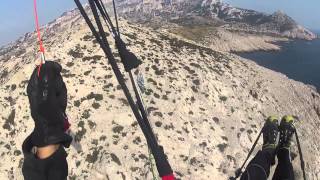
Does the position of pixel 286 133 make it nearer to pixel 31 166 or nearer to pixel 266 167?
pixel 266 167

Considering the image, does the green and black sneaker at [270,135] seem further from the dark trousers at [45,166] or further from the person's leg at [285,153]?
the dark trousers at [45,166]

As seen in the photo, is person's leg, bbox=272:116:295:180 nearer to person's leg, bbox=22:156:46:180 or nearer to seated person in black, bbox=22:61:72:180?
Answer: seated person in black, bbox=22:61:72:180

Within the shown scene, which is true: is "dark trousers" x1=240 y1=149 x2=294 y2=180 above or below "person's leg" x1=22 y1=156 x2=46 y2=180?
below

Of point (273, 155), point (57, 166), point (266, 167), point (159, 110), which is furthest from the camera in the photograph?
Result: point (159, 110)

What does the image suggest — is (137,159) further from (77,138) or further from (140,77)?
(140,77)

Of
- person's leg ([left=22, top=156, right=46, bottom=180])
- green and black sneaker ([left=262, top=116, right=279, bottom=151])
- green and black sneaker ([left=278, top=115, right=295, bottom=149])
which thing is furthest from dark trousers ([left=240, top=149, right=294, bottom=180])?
person's leg ([left=22, top=156, right=46, bottom=180])

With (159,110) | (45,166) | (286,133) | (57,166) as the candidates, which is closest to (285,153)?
(286,133)

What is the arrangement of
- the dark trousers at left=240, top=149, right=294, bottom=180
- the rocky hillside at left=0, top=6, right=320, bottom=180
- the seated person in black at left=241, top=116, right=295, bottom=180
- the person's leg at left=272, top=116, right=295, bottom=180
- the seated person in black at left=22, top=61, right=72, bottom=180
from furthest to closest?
the rocky hillside at left=0, top=6, right=320, bottom=180, the person's leg at left=272, top=116, right=295, bottom=180, the seated person in black at left=241, top=116, right=295, bottom=180, the dark trousers at left=240, top=149, right=294, bottom=180, the seated person in black at left=22, top=61, right=72, bottom=180

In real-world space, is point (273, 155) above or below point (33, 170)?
below
